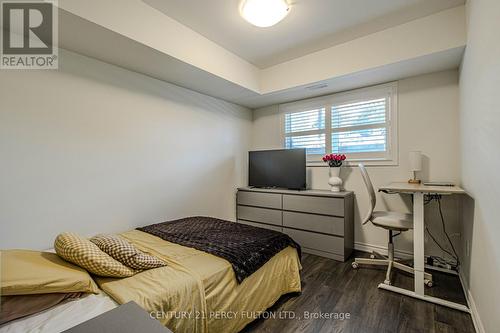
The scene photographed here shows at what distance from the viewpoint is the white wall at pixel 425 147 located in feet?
8.55

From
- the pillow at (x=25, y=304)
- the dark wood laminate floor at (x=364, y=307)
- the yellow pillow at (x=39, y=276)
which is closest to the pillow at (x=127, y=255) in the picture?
the yellow pillow at (x=39, y=276)

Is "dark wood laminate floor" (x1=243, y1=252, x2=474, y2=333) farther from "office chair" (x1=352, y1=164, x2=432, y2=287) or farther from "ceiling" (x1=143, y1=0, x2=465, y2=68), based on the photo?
"ceiling" (x1=143, y1=0, x2=465, y2=68)

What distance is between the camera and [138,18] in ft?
6.53

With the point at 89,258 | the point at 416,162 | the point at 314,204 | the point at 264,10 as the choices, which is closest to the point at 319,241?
the point at 314,204

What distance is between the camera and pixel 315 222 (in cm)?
302

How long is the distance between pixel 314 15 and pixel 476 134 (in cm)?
165

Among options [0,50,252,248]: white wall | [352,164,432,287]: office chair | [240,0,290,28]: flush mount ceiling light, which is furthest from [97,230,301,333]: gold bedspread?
[240,0,290,28]: flush mount ceiling light

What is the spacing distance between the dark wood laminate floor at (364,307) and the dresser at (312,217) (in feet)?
1.40

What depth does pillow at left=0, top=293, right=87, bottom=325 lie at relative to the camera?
97cm

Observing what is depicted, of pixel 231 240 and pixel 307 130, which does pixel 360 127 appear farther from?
pixel 231 240

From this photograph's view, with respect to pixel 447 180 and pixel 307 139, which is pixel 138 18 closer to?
pixel 307 139

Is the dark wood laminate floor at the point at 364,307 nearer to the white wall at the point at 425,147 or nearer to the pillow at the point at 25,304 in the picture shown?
the white wall at the point at 425,147

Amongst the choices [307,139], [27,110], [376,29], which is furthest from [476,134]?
[27,110]

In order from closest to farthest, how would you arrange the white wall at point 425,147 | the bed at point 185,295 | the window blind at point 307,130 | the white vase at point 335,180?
the bed at point 185,295
the white wall at point 425,147
the white vase at point 335,180
the window blind at point 307,130
